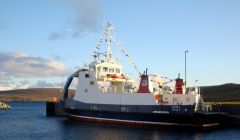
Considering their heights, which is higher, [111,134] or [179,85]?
[179,85]

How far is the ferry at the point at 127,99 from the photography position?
114 ft

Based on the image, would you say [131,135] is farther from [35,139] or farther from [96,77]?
[96,77]

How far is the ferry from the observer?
3466cm

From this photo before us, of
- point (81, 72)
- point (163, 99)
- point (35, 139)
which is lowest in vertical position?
point (35, 139)

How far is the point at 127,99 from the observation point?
37344 millimetres

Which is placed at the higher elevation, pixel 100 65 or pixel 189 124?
pixel 100 65

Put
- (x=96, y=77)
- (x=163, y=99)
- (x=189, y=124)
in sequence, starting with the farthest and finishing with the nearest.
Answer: (x=96, y=77), (x=163, y=99), (x=189, y=124)

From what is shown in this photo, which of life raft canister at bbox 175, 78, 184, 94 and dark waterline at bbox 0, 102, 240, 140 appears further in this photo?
life raft canister at bbox 175, 78, 184, 94

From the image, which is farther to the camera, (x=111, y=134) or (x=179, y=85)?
(x=179, y=85)

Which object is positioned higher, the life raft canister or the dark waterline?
the life raft canister

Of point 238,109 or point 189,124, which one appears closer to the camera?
point 189,124

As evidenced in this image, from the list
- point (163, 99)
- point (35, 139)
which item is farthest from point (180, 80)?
point (35, 139)

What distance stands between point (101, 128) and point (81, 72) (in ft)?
29.9

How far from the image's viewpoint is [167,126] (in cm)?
3497
